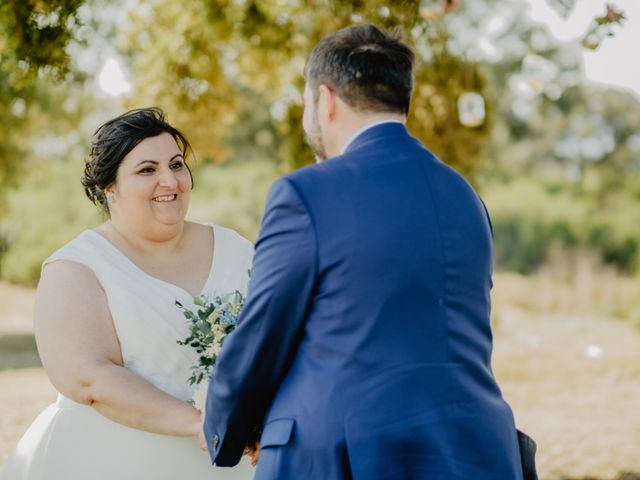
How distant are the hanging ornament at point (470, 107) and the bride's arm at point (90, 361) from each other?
574 centimetres

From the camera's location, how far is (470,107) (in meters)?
8.32

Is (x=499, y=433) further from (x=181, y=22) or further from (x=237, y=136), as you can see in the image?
(x=237, y=136)

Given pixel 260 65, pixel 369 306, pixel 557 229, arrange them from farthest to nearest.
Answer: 1. pixel 557 229
2. pixel 260 65
3. pixel 369 306

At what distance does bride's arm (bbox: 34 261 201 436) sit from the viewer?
3115 mm

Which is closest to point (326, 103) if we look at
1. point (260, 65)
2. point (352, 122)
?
point (352, 122)

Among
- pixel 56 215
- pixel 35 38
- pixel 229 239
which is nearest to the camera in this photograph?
pixel 229 239

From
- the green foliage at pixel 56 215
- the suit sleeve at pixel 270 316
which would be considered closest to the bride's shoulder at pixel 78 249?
the suit sleeve at pixel 270 316

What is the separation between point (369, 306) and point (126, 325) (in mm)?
1331

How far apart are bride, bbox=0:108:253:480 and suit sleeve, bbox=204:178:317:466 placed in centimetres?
64

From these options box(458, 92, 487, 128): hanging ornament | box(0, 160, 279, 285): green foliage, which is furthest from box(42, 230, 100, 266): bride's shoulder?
box(0, 160, 279, 285): green foliage

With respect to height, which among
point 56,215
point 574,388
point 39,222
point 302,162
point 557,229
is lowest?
point 39,222

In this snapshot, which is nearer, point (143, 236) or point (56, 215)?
point (143, 236)

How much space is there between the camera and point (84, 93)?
1730 centimetres

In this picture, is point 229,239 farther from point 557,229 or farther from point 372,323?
point 557,229
